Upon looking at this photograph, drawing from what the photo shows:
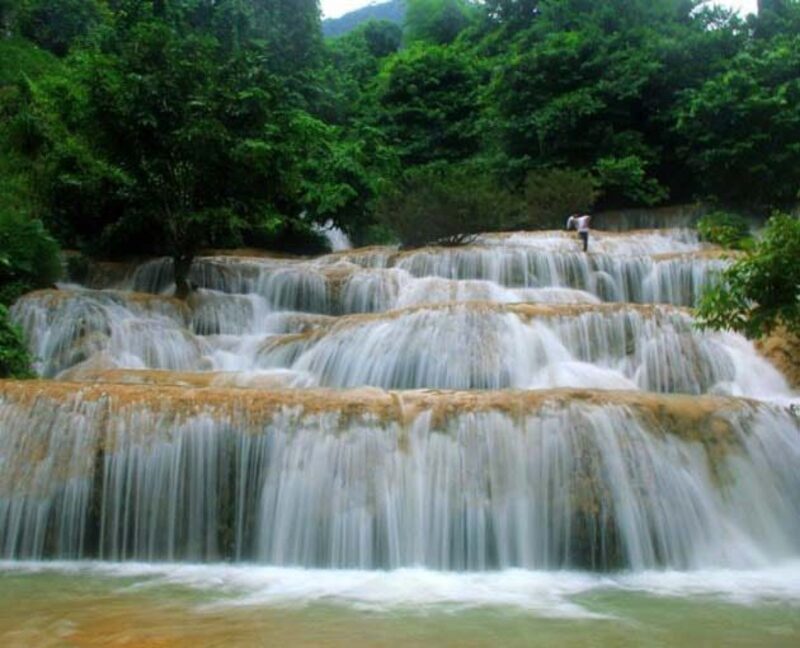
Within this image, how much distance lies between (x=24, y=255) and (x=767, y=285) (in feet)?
39.0

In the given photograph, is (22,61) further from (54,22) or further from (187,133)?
(187,133)

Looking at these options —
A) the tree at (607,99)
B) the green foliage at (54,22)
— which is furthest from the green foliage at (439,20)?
the green foliage at (54,22)

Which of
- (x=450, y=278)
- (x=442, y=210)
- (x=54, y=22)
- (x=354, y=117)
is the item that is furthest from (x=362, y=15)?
(x=450, y=278)

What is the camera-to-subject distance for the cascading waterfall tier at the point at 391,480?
24.2ft

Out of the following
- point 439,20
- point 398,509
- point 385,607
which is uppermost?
point 439,20

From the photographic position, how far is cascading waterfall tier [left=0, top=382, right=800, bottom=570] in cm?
737

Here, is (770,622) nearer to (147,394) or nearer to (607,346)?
(147,394)

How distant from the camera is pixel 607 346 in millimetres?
11672

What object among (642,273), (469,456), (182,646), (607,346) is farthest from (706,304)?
(642,273)

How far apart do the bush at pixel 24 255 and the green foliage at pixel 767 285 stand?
35.8 feet

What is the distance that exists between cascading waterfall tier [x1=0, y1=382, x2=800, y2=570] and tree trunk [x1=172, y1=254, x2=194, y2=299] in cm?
768

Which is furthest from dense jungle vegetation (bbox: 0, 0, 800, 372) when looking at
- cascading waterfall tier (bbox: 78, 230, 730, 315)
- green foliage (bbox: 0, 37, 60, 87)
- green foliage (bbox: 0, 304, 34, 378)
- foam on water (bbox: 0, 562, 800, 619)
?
foam on water (bbox: 0, 562, 800, 619)

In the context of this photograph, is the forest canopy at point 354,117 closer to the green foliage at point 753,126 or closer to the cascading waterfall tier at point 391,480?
the green foliage at point 753,126

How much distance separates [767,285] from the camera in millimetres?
7273
